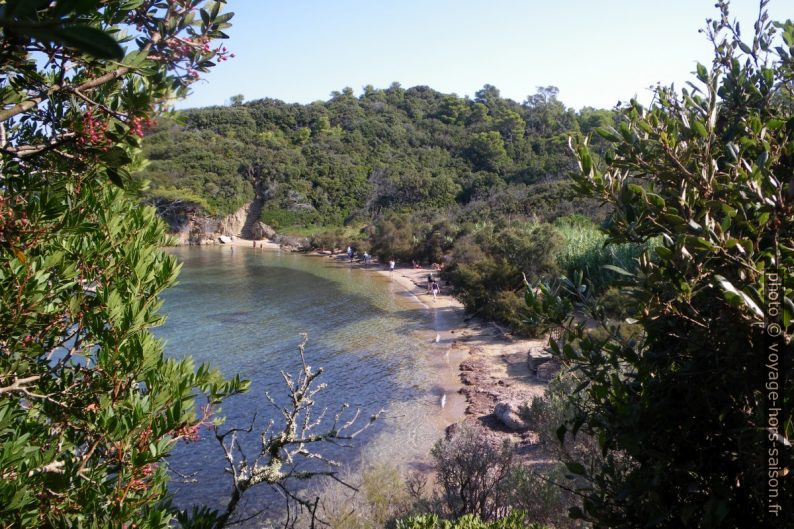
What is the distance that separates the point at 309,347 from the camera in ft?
66.5

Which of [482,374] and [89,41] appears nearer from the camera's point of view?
[89,41]

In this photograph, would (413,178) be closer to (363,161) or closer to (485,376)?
(363,161)

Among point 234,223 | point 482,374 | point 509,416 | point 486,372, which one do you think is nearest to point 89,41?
point 509,416

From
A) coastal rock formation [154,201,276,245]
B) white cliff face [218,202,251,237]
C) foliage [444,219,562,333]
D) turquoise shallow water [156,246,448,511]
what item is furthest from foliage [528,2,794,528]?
white cliff face [218,202,251,237]

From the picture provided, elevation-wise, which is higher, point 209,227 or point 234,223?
point 234,223

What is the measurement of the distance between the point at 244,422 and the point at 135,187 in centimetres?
1124

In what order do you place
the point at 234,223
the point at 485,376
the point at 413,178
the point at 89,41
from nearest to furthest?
the point at 89,41 → the point at 485,376 → the point at 234,223 → the point at 413,178

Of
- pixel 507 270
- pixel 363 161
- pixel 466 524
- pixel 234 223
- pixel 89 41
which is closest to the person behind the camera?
pixel 89 41

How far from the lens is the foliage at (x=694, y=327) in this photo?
1955 millimetres

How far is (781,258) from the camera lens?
81.3 inches

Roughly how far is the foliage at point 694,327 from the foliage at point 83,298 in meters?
1.99

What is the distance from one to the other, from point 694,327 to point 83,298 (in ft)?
9.42

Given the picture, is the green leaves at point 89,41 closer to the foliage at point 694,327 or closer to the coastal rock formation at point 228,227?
the foliage at point 694,327

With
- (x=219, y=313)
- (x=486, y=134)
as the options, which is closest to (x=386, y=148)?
(x=486, y=134)
